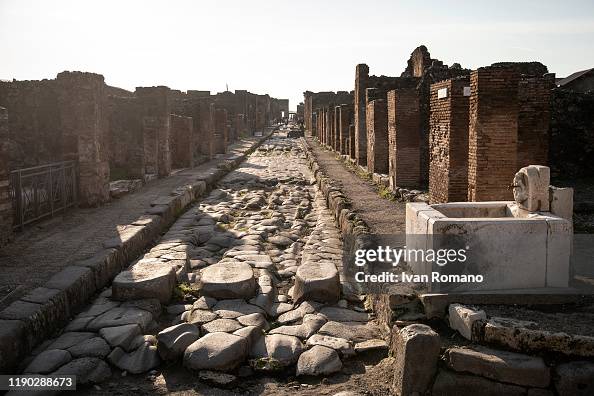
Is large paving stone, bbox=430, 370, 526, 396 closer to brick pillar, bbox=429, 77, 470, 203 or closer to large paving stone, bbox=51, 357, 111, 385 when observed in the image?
large paving stone, bbox=51, 357, 111, 385

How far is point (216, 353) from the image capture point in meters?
4.35

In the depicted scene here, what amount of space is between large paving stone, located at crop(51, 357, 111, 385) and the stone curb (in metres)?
0.44

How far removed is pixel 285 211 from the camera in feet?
36.9

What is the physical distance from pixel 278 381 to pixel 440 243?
5.64ft

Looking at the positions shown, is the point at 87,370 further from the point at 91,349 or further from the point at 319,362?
the point at 319,362

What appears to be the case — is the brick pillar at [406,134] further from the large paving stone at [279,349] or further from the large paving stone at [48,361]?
the large paving stone at [48,361]

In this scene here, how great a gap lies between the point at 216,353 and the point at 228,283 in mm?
1476

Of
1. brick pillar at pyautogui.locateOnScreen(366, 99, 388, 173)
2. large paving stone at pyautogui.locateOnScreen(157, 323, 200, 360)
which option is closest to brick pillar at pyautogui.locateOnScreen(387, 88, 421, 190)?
brick pillar at pyautogui.locateOnScreen(366, 99, 388, 173)

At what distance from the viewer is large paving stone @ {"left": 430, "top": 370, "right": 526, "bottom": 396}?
355 centimetres

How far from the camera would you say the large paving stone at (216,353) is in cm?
428

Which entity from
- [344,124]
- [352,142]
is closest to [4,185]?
[352,142]

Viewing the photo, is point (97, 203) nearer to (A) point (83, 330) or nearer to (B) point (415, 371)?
(A) point (83, 330)

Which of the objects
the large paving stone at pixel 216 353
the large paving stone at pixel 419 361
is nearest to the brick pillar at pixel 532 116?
the large paving stone at pixel 419 361

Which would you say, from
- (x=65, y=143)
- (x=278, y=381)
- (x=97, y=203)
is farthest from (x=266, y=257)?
(x=65, y=143)
